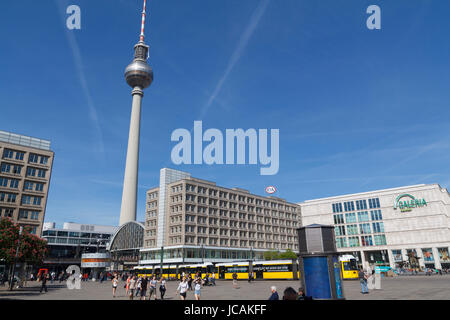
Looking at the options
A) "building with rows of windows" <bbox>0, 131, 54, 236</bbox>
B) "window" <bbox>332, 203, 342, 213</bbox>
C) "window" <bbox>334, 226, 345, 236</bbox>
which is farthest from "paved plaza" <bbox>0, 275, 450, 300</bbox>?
"window" <bbox>332, 203, 342, 213</bbox>

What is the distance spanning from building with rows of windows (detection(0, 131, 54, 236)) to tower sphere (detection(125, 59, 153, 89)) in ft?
163

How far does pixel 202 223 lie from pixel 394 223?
178ft

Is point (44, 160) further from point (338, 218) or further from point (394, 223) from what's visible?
point (394, 223)

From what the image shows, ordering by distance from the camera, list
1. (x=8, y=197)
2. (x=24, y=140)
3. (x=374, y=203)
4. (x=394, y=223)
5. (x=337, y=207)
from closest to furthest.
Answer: (x=8, y=197)
(x=24, y=140)
(x=394, y=223)
(x=374, y=203)
(x=337, y=207)

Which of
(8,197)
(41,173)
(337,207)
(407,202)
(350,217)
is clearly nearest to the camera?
(8,197)

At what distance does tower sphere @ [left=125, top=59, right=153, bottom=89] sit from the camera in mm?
Result: 109750

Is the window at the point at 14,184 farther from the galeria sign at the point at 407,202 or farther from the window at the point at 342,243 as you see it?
the galeria sign at the point at 407,202

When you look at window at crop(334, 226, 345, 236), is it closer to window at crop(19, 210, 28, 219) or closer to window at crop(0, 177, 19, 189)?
window at crop(19, 210, 28, 219)

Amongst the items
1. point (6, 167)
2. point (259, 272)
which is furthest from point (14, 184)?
point (259, 272)

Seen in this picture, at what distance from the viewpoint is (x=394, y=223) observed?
9025 cm

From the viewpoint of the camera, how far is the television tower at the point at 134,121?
98188mm

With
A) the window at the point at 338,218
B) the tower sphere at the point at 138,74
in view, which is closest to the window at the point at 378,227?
the window at the point at 338,218

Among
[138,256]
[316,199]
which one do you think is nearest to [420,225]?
[316,199]
